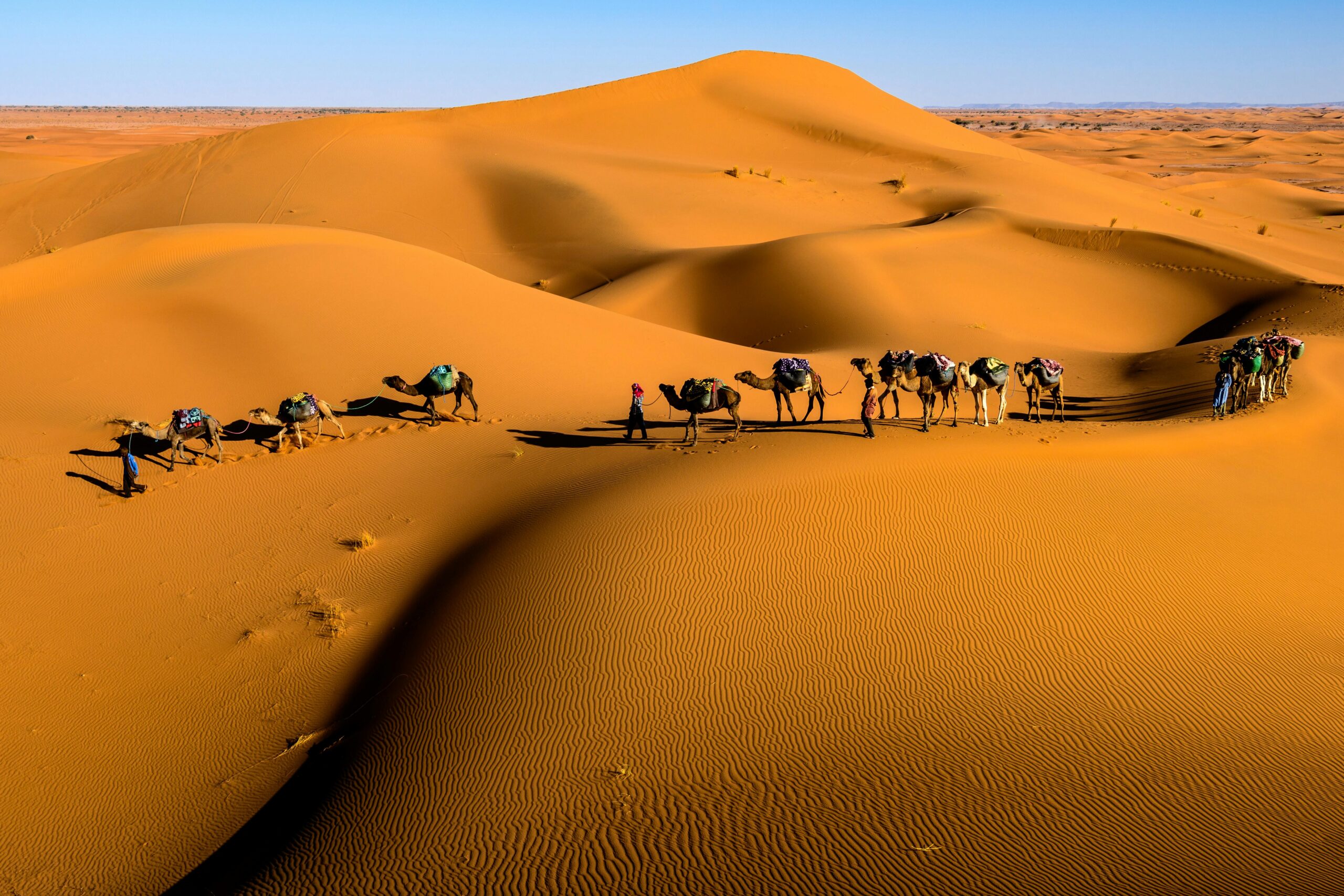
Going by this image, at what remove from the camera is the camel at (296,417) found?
1491 centimetres

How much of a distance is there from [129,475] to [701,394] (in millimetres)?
8529

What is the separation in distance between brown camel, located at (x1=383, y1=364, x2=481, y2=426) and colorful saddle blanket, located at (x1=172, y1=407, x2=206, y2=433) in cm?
302

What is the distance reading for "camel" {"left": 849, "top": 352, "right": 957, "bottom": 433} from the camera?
46.3ft

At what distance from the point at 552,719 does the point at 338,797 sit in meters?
1.90

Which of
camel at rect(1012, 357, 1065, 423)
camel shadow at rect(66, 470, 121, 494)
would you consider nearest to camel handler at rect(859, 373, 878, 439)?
camel at rect(1012, 357, 1065, 423)

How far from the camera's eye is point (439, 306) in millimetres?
20859

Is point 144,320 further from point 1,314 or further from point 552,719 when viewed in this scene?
point 552,719

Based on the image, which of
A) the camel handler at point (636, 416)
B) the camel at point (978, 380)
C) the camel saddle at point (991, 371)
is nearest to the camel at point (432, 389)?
the camel handler at point (636, 416)

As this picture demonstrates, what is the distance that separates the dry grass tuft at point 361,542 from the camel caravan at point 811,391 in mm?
3550

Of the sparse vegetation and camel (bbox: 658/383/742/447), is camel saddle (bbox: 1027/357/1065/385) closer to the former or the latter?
camel (bbox: 658/383/742/447)

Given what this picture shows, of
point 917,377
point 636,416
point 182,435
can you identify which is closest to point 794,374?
point 917,377

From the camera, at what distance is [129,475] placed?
13469 mm

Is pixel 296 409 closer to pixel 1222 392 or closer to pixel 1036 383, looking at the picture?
pixel 1036 383

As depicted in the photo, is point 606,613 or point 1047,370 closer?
point 606,613
